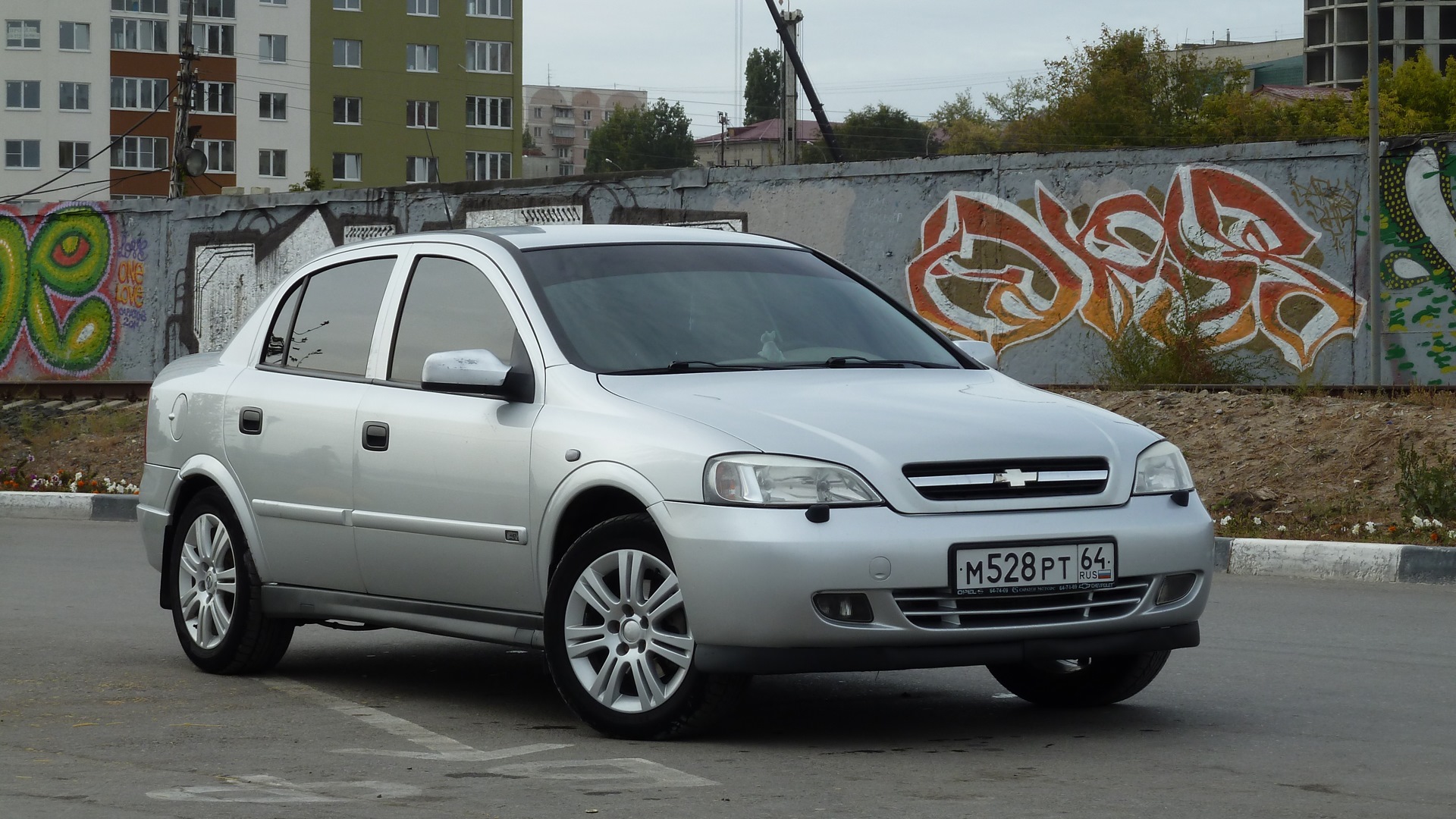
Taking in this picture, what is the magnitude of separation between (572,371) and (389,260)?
4.42 ft

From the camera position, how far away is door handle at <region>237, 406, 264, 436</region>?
263 inches

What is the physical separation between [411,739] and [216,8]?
3538 inches

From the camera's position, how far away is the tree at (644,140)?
159 meters

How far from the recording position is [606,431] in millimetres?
5309

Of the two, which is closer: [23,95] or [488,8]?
[23,95]

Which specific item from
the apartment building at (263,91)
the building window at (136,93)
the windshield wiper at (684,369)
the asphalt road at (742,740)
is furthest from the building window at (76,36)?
the windshield wiper at (684,369)

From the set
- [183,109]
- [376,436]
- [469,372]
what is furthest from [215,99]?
[469,372]

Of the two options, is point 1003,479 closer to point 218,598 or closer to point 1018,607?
point 1018,607

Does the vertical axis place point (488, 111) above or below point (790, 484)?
above

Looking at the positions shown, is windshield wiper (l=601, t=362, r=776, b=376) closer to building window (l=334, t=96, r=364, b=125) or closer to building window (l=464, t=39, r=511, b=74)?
building window (l=334, t=96, r=364, b=125)

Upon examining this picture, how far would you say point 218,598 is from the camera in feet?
22.5

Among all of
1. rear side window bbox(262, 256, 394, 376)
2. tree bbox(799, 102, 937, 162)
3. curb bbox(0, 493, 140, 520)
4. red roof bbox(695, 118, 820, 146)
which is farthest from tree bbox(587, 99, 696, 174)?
rear side window bbox(262, 256, 394, 376)

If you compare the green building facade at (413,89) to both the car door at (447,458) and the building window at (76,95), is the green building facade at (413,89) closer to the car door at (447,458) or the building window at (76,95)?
the building window at (76,95)

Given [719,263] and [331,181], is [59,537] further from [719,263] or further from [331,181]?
[331,181]
